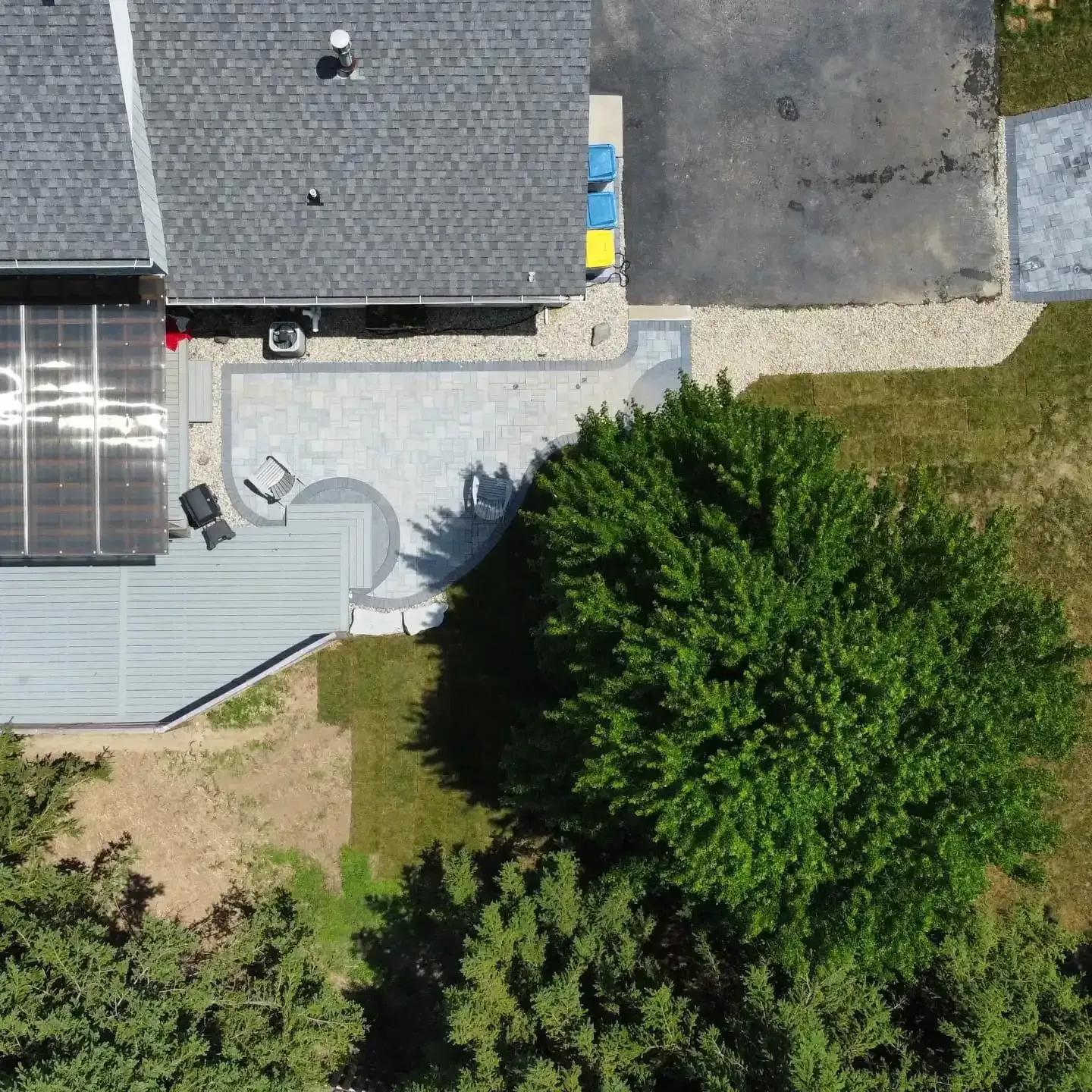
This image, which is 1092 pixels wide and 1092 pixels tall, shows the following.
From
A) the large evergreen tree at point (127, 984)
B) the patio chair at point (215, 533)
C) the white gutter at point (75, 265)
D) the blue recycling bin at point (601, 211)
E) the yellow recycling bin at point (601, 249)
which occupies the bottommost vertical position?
the large evergreen tree at point (127, 984)

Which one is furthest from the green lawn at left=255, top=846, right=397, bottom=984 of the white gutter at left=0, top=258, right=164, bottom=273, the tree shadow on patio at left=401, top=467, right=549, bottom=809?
the white gutter at left=0, top=258, right=164, bottom=273

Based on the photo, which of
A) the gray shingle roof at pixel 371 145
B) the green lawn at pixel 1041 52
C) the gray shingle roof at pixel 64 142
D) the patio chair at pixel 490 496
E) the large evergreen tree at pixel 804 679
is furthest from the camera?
the green lawn at pixel 1041 52

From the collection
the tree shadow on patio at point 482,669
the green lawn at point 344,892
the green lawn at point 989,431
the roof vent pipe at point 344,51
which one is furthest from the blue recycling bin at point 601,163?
the green lawn at point 344,892

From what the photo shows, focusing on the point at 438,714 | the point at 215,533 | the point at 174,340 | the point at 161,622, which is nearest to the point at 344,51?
the point at 174,340

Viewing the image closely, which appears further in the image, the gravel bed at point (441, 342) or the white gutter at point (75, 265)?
the gravel bed at point (441, 342)

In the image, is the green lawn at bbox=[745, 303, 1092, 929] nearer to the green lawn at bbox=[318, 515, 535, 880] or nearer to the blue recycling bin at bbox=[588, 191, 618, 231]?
the blue recycling bin at bbox=[588, 191, 618, 231]

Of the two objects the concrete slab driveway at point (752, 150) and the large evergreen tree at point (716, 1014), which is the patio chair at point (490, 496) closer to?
the concrete slab driveway at point (752, 150)

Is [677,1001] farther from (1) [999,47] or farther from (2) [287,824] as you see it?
(1) [999,47]

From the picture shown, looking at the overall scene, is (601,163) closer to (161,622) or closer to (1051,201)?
(1051,201)
